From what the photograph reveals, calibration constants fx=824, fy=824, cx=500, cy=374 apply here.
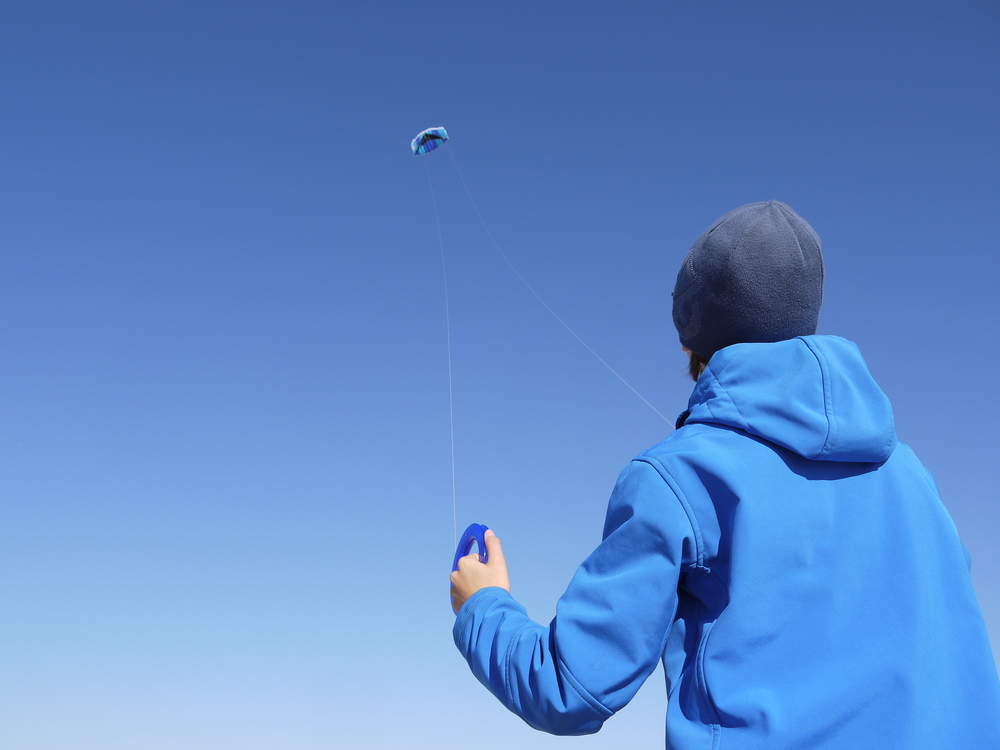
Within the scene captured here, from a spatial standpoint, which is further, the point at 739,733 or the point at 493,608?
the point at 493,608

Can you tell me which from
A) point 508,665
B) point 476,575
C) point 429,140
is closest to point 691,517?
point 508,665

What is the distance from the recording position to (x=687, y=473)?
5.80 feet

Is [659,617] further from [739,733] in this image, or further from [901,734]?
[901,734]

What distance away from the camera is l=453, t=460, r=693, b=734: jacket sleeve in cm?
171

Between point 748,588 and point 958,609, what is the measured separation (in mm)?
511

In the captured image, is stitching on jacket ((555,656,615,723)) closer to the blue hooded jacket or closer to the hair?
the blue hooded jacket

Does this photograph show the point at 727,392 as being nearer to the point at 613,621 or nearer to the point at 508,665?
the point at 613,621

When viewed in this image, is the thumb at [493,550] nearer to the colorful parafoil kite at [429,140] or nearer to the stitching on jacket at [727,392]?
the stitching on jacket at [727,392]

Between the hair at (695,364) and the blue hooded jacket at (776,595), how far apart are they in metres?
0.39

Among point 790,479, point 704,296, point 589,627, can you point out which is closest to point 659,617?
point 589,627

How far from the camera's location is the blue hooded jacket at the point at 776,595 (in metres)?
1.61

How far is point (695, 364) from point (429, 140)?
15383 millimetres

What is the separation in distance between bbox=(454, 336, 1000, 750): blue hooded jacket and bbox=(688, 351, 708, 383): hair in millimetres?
386

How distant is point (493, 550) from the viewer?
2246 millimetres
